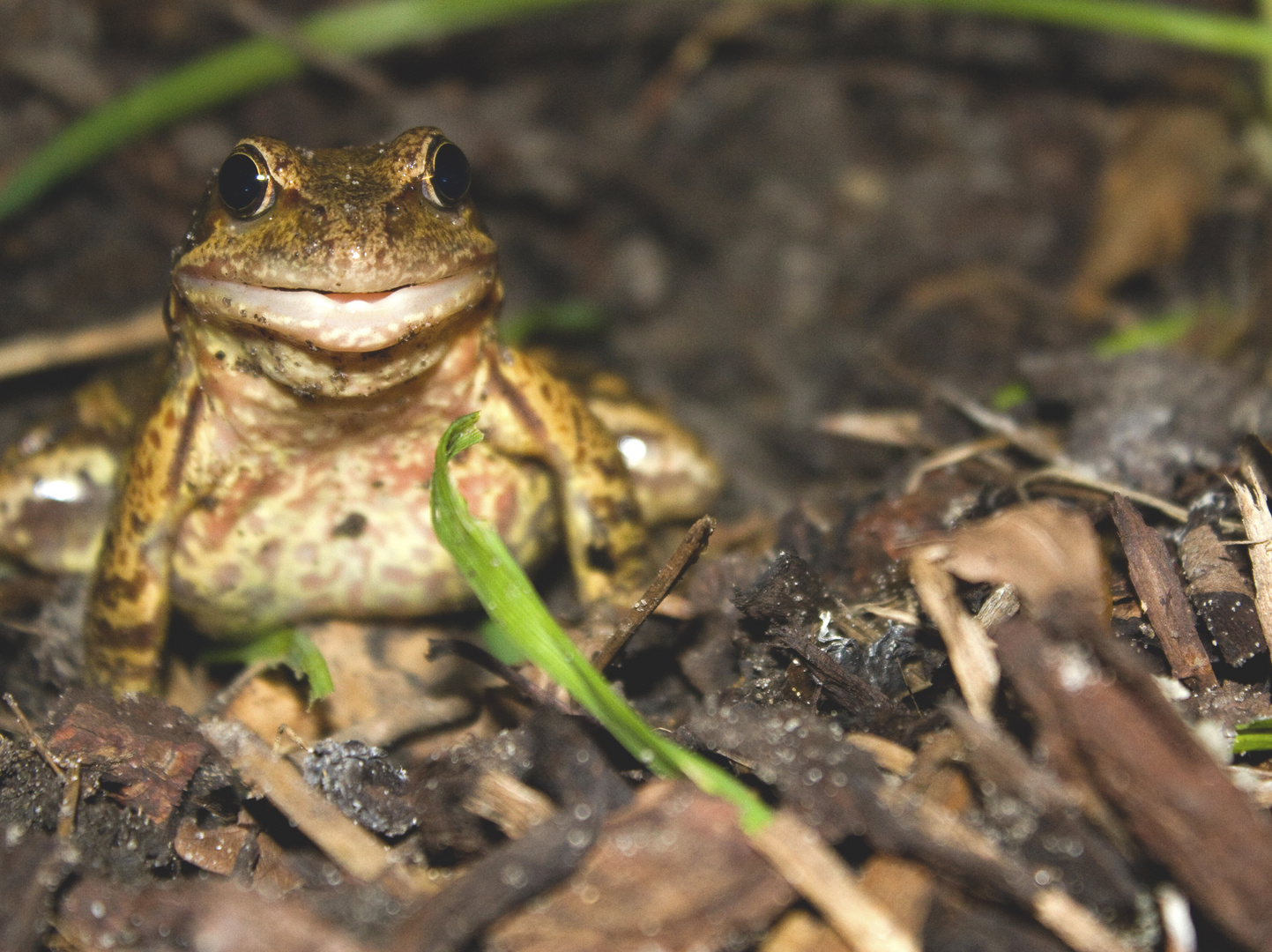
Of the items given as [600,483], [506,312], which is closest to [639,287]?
[506,312]

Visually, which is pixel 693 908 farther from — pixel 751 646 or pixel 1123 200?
pixel 1123 200

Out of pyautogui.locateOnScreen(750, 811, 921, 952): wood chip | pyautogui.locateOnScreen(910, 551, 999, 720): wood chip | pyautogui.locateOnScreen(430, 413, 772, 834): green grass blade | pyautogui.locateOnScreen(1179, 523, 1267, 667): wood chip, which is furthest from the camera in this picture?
pyautogui.locateOnScreen(1179, 523, 1267, 667): wood chip

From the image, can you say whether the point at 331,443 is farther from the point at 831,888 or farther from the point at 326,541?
the point at 831,888

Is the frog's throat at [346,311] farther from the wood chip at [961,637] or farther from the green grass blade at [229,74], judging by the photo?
the green grass blade at [229,74]

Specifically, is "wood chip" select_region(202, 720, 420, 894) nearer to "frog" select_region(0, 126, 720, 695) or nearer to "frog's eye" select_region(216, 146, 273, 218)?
"frog" select_region(0, 126, 720, 695)

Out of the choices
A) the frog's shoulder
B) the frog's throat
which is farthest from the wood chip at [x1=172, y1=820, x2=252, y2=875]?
the frog's shoulder

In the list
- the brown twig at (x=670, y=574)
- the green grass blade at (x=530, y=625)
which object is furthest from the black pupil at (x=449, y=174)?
the brown twig at (x=670, y=574)
